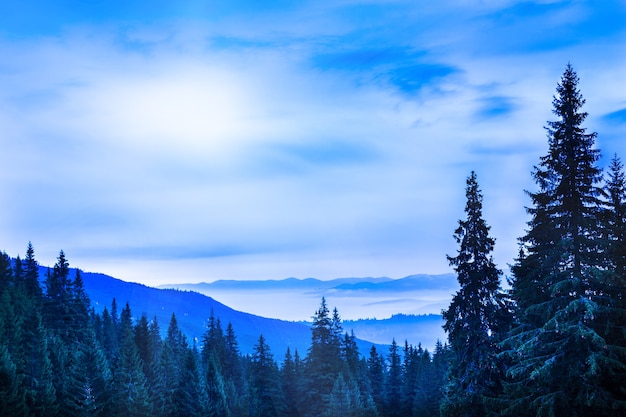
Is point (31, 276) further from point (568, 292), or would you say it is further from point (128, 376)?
point (568, 292)

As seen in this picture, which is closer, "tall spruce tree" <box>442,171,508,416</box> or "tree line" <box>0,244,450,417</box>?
"tall spruce tree" <box>442,171,508,416</box>

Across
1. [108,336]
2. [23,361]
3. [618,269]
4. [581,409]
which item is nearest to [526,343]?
[581,409]

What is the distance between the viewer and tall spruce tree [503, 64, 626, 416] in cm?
2075

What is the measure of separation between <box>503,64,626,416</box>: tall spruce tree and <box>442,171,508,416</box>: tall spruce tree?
616cm

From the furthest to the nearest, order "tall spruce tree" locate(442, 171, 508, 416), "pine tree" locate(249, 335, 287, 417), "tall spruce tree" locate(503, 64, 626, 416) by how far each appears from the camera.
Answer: "pine tree" locate(249, 335, 287, 417) → "tall spruce tree" locate(442, 171, 508, 416) → "tall spruce tree" locate(503, 64, 626, 416)

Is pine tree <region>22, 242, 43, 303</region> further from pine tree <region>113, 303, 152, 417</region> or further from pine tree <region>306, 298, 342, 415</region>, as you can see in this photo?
pine tree <region>306, 298, 342, 415</region>

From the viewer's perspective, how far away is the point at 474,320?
31.7 m

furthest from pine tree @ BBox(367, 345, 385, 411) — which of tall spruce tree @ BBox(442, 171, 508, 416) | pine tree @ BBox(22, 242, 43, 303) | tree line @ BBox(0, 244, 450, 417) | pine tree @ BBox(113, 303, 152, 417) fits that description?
tall spruce tree @ BBox(442, 171, 508, 416)

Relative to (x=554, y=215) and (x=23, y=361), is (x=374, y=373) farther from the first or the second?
(x=554, y=215)

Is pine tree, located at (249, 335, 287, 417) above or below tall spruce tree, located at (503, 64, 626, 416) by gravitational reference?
below

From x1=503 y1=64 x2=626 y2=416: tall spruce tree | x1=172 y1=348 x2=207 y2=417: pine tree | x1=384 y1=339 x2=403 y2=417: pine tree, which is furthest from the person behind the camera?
x1=384 y1=339 x2=403 y2=417: pine tree

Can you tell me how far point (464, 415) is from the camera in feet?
103

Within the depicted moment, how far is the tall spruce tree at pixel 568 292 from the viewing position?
20.8m

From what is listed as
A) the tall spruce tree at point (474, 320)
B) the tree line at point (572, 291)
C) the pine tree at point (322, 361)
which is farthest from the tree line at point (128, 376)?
the tree line at point (572, 291)
